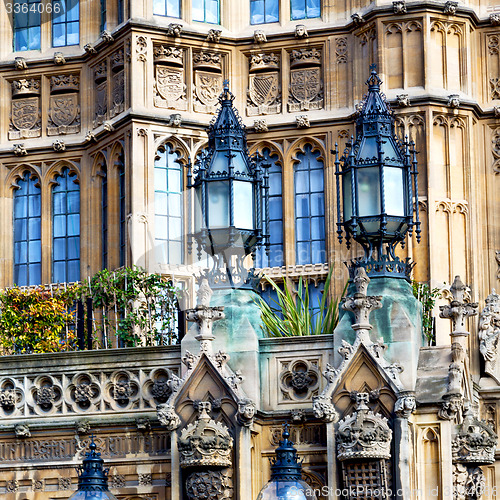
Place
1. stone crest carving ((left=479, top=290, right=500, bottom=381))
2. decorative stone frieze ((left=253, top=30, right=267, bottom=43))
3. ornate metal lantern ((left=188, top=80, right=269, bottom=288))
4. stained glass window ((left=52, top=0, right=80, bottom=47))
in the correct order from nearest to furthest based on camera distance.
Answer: ornate metal lantern ((left=188, top=80, right=269, bottom=288)) → stone crest carving ((left=479, top=290, right=500, bottom=381)) → decorative stone frieze ((left=253, top=30, right=267, bottom=43)) → stained glass window ((left=52, top=0, right=80, bottom=47))

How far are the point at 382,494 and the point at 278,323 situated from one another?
3.60m

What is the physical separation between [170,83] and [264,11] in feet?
9.46

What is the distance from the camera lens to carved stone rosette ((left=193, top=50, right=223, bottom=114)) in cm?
4069

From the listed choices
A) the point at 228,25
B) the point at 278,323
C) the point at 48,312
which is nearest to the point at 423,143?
the point at 228,25

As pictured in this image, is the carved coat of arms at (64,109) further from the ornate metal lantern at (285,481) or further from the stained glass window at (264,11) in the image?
the ornate metal lantern at (285,481)

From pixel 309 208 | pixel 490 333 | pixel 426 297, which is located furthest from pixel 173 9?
pixel 426 297

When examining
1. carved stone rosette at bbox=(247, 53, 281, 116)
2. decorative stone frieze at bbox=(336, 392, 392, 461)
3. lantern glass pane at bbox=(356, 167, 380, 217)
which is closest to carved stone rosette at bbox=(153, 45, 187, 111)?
carved stone rosette at bbox=(247, 53, 281, 116)

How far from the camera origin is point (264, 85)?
41312 millimetres

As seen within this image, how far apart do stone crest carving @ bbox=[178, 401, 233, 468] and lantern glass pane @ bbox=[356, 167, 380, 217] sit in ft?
10.0

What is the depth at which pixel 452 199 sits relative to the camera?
129 feet

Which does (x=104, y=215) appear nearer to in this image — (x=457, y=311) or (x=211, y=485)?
(x=457, y=311)

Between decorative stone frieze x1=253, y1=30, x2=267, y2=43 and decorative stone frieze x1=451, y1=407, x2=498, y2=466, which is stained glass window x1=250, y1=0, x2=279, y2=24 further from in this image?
decorative stone frieze x1=451, y1=407, x2=498, y2=466

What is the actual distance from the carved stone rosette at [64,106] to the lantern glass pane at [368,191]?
19.3 metres

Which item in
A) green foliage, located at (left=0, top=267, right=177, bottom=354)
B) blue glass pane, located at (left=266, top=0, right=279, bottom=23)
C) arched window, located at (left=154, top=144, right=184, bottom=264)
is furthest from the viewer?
blue glass pane, located at (left=266, top=0, right=279, bottom=23)
